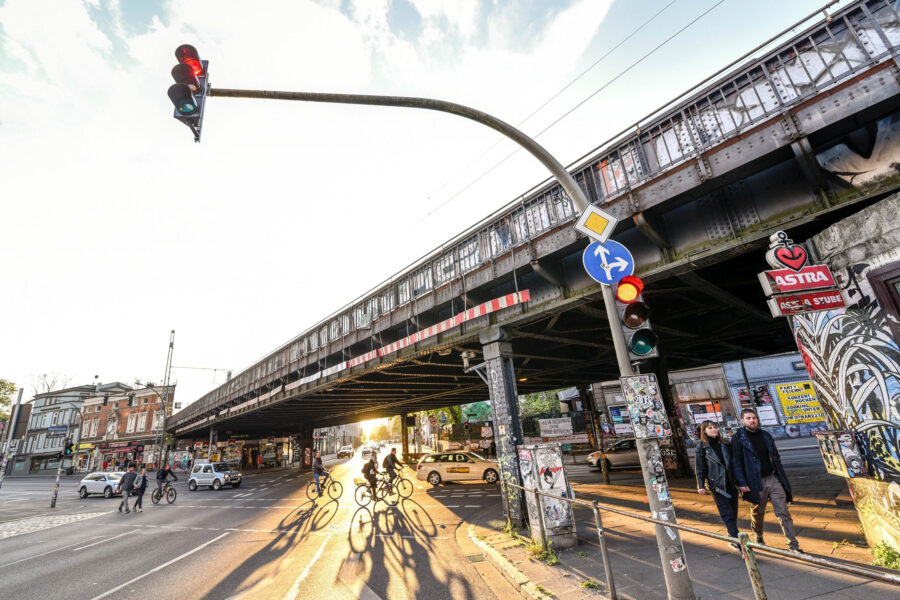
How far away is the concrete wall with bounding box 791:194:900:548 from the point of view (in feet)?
16.5

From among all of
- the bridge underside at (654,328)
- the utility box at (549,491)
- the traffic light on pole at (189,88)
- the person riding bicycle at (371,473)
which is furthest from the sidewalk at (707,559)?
the traffic light on pole at (189,88)

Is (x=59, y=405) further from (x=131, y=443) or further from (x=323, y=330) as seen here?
(x=323, y=330)

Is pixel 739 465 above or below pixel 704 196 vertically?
below

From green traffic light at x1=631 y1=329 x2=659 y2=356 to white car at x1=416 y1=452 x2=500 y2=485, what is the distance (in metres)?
16.9

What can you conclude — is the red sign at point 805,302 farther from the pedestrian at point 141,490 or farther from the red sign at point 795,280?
the pedestrian at point 141,490

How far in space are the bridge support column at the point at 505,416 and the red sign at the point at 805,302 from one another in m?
6.37

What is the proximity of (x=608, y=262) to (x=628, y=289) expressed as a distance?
19.1 inches

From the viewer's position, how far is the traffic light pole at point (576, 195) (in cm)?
421

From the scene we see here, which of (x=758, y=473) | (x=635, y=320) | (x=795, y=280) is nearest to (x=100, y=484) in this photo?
(x=635, y=320)

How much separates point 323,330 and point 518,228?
14681 millimetres

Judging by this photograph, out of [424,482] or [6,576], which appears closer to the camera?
[6,576]

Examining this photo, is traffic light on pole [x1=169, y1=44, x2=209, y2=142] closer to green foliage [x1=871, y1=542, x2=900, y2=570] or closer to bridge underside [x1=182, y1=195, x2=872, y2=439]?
bridge underside [x1=182, y1=195, x2=872, y2=439]

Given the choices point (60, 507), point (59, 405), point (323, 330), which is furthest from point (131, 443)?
point (323, 330)

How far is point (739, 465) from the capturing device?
600 cm
